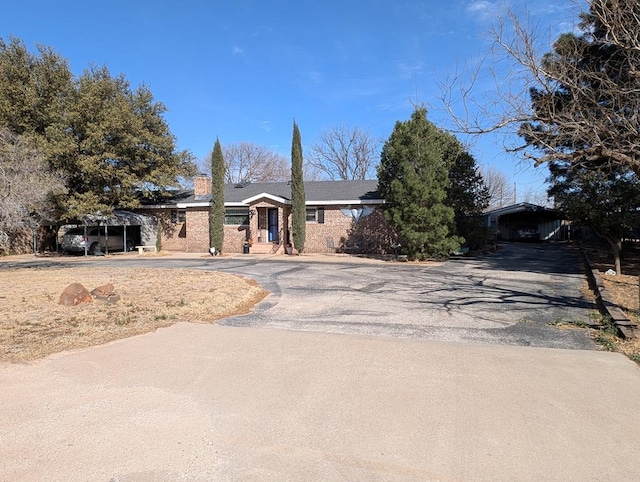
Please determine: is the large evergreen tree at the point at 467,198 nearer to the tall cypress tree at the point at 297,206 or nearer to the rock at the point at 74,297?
the tall cypress tree at the point at 297,206

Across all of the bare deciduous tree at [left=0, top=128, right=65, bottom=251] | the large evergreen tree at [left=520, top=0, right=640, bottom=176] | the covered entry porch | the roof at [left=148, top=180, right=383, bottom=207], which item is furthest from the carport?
the large evergreen tree at [left=520, top=0, right=640, bottom=176]

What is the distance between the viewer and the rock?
8281 mm

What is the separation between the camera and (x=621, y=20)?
7113 millimetres

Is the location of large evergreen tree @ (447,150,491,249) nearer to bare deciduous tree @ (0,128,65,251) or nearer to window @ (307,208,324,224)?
window @ (307,208,324,224)

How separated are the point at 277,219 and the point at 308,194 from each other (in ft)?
8.07

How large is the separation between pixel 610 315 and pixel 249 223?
68.6 ft

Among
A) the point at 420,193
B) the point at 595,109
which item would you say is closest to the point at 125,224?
the point at 420,193

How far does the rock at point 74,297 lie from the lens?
8281mm

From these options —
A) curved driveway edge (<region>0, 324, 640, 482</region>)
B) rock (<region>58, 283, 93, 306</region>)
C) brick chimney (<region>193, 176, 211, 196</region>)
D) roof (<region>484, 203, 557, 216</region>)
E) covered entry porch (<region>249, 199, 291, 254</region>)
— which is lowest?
curved driveway edge (<region>0, 324, 640, 482</region>)

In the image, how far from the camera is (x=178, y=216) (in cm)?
2841

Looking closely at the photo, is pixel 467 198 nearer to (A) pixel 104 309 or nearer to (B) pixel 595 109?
(B) pixel 595 109

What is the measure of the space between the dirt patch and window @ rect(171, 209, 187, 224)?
1571cm

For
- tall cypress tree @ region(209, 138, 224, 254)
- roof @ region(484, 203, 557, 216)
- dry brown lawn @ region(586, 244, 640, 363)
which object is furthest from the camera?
roof @ region(484, 203, 557, 216)

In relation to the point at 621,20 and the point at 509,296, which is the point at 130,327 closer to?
the point at 509,296
